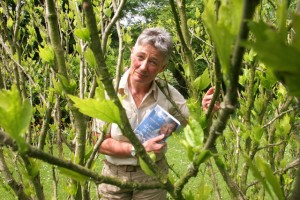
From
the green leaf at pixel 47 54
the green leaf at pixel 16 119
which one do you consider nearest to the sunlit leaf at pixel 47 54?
the green leaf at pixel 47 54

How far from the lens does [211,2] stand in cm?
68

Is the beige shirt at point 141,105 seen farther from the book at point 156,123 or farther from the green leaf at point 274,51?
the green leaf at point 274,51

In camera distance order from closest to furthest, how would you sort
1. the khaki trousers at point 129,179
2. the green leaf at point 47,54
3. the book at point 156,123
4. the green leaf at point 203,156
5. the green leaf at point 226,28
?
the green leaf at point 226,28, the green leaf at point 203,156, the green leaf at point 47,54, the book at point 156,123, the khaki trousers at point 129,179

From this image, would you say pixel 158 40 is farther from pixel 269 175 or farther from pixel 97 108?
pixel 269 175

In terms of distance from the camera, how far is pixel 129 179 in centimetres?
222

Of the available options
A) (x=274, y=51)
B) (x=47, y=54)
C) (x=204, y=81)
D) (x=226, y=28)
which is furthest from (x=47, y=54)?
(x=274, y=51)

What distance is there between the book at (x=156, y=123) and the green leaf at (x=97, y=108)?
3.66 feet

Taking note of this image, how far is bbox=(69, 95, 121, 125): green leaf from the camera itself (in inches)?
21.7

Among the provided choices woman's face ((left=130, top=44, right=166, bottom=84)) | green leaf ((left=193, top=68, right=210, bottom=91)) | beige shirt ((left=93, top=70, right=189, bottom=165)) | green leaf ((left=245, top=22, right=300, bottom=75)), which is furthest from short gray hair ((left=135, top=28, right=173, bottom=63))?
green leaf ((left=245, top=22, right=300, bottom=75))

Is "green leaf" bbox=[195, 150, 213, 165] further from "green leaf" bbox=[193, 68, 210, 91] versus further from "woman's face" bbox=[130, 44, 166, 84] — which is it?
"woman's face" bbox=[130, 44, 166, 84]

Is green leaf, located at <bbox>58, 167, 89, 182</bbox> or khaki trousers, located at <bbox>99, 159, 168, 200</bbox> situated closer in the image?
green leaf, located at <bbox>58, 167, 89, 182</bbox>

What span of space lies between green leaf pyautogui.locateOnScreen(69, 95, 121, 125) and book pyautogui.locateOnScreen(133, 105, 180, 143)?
1.12 meters

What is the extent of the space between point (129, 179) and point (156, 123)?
2.10 ft

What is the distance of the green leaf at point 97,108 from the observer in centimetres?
55
